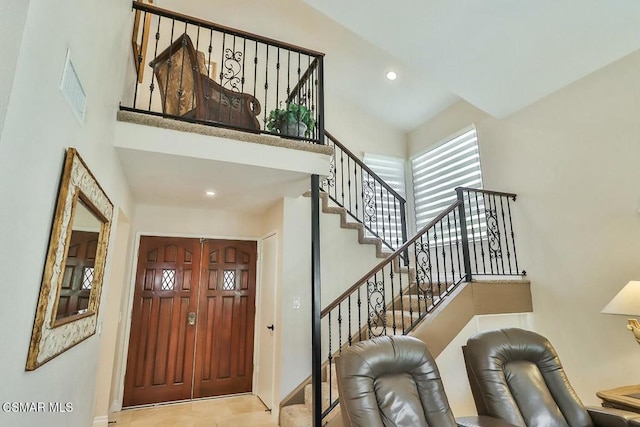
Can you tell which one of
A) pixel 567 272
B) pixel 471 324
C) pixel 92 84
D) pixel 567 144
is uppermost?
pixel 567 144

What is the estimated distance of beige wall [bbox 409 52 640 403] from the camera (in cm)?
→ 304

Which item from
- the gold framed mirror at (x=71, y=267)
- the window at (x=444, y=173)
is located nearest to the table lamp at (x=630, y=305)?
the window at (x=444, y=173)

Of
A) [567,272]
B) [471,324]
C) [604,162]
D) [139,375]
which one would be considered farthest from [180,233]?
[604,162]

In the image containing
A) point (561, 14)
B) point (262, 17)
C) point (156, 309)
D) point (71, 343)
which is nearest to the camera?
point (71, 343)

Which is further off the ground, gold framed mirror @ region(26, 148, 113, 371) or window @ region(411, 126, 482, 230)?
window @ region(411, 126, 482, 230)

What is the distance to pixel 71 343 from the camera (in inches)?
66.9

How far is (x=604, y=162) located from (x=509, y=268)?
146 centimetres

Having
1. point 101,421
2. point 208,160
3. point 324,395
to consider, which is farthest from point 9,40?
point 101,421

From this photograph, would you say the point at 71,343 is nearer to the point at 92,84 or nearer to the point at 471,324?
the point at 92,84

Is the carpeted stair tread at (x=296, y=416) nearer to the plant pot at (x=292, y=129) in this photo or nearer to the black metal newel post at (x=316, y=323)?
the black metal newel post at (x=316, y=323)

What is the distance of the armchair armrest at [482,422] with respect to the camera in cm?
200

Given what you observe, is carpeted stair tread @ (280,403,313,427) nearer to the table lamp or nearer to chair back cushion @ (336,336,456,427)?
chair back cushion @ (336,336,456,427)

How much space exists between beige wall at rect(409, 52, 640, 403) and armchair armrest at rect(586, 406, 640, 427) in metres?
1.04

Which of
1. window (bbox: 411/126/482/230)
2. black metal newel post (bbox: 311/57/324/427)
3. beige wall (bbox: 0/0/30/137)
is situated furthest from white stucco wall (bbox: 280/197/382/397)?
beige wall (bbox: 0/0/30/137)
